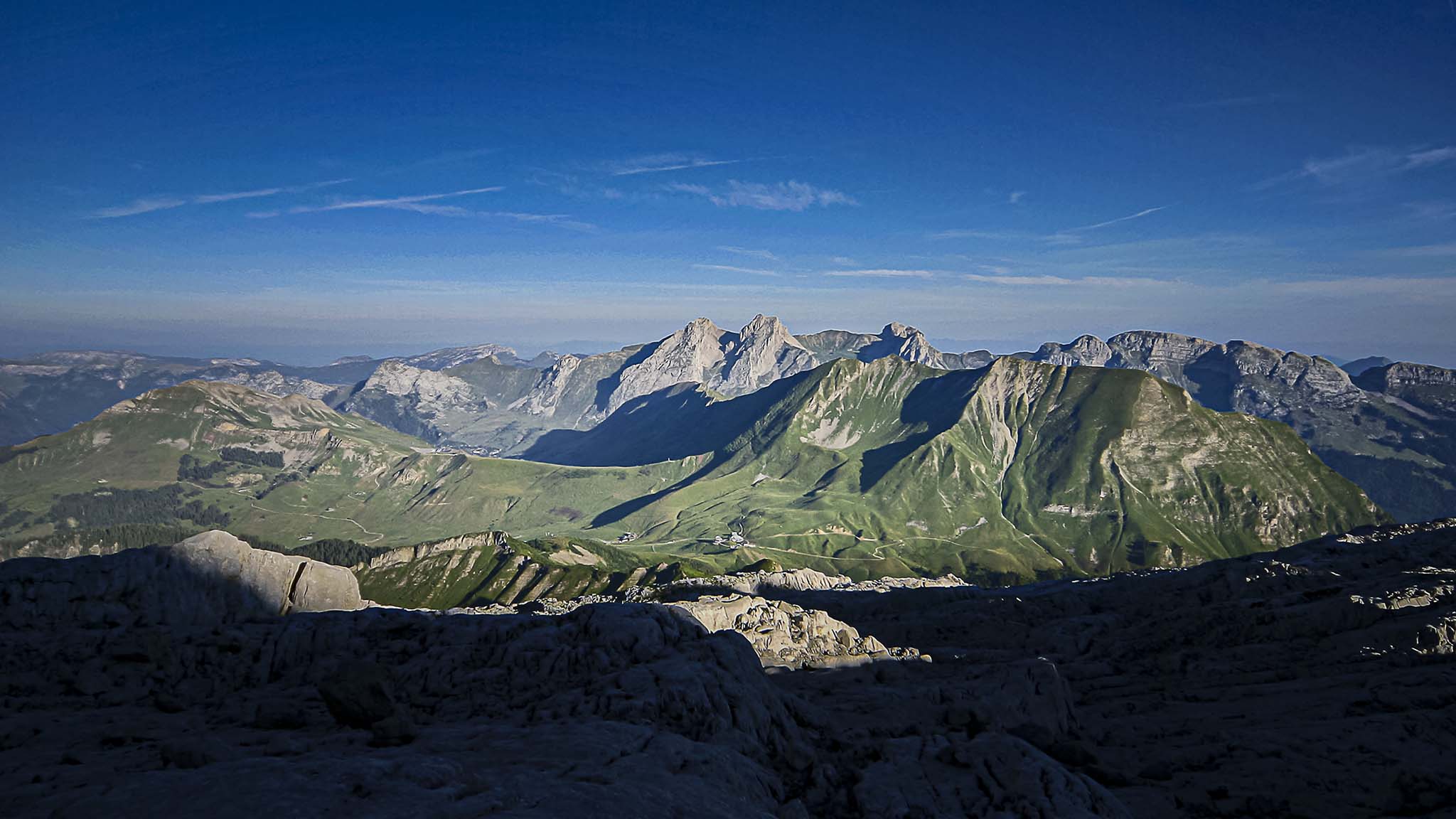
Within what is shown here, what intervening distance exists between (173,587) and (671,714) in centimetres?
7933

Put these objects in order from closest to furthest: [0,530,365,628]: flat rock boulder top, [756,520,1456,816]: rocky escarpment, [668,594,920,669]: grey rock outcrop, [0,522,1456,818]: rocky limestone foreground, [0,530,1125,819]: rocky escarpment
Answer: [0,530,1125,819]: rocky escarpment → [0,522,1456,818]: rocky limestone foreground → [756,520,1456,816]: rocky escarpment → [0,530,365,628]: flat rock boulder top → [668,594,920,669]: grey rock outcrop

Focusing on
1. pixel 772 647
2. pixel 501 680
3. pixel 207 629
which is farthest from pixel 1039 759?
pixel 207 629

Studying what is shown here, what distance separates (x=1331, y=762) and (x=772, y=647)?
51818mm

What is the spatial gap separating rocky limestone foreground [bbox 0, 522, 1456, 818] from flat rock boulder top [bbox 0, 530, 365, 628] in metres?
0.46

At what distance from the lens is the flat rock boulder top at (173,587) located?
61219 mm

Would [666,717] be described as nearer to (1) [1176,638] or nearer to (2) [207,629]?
(2) [207,629]

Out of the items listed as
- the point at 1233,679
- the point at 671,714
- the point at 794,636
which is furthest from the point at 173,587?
the point at 1233,679

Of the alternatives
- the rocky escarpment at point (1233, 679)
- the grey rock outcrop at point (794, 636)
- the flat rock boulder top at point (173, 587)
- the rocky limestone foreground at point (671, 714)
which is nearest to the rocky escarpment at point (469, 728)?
the rocky limestone foreground at point (671, 714)

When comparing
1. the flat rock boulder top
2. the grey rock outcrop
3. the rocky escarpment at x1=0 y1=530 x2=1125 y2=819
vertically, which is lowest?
the grey rock outcrop

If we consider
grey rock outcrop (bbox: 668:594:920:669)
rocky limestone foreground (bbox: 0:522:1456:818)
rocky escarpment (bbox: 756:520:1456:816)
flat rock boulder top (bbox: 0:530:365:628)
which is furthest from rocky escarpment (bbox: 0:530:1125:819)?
grey rock outcrop (bbox: 668:594:920:669)

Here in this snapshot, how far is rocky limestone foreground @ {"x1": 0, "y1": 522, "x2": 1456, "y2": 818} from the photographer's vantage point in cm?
2392

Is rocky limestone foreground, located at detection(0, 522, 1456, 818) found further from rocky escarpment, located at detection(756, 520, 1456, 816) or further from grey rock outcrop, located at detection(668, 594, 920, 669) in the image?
grey rock outcrop, located at detection(668, 594, 920, 669)

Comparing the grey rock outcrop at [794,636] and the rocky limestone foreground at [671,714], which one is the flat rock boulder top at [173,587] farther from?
the grey rock outcrop at [794,636]

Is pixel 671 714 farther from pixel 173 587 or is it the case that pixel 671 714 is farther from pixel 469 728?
pixel 173 587
